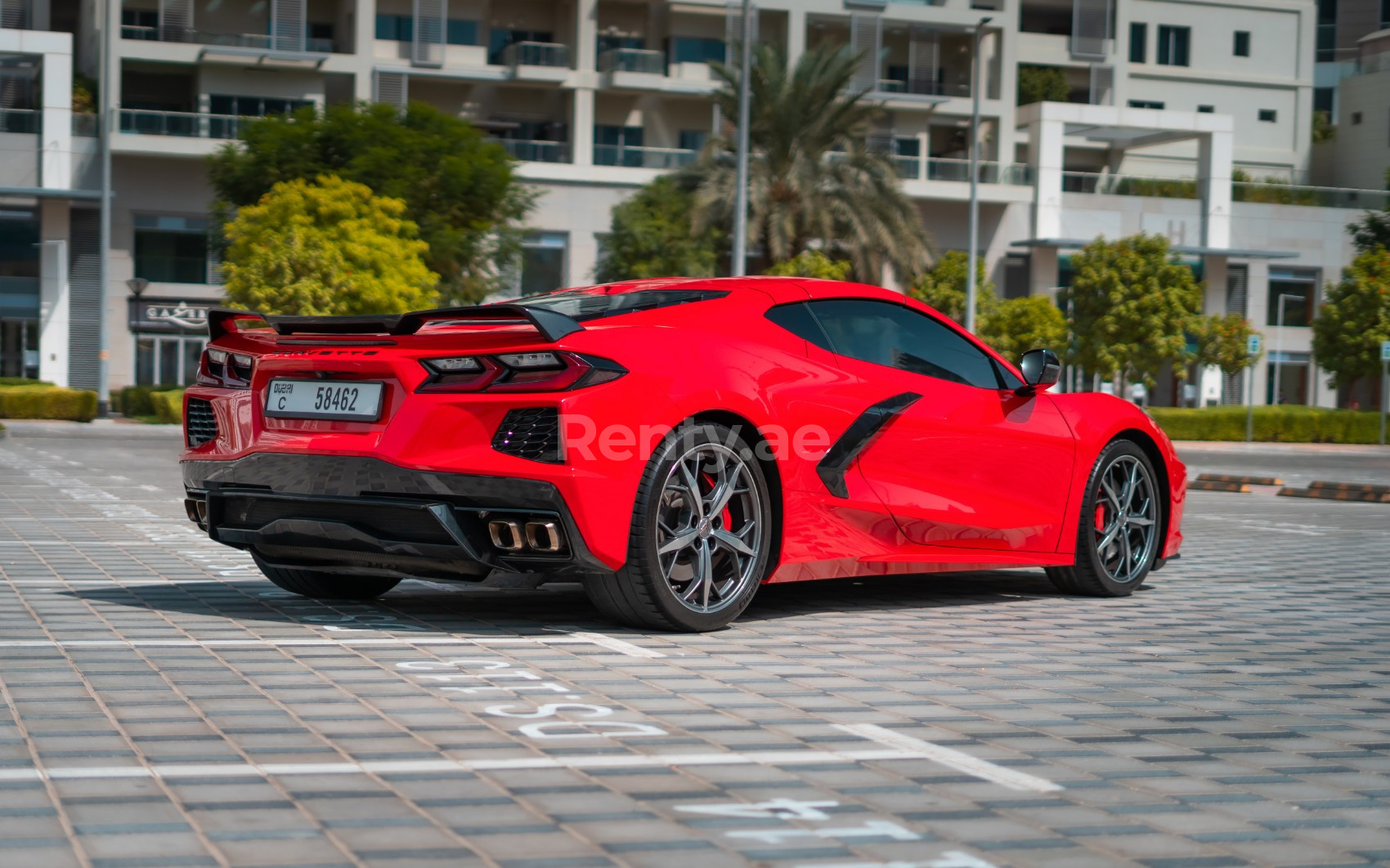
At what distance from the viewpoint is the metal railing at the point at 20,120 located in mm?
50844

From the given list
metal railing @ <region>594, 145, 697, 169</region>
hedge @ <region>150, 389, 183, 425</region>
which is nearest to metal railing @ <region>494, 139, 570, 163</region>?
metal railing @ <region>594, 145, 697, 169</region>

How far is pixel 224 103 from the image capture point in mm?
52938

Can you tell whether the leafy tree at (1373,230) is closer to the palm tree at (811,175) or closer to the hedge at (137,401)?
the palm tree at (811,175)

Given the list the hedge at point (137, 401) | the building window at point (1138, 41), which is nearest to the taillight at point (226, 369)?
the hedge at point (137, 401)

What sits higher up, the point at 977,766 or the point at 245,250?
the point at 245,250

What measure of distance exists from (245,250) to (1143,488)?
116ft

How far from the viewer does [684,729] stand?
4.65 meters

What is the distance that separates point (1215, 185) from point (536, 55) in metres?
24.4

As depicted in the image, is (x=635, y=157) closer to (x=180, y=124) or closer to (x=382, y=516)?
(x=180, y=124)

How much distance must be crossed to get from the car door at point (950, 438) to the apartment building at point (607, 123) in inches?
1555

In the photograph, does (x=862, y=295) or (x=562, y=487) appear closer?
(x=562, y=487)

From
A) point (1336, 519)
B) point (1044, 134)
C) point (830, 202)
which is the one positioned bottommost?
point (1336, 519)

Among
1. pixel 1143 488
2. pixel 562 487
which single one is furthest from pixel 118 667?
pixel 1143 488

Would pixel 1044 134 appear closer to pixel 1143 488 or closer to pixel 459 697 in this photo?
pixel 1143 488
